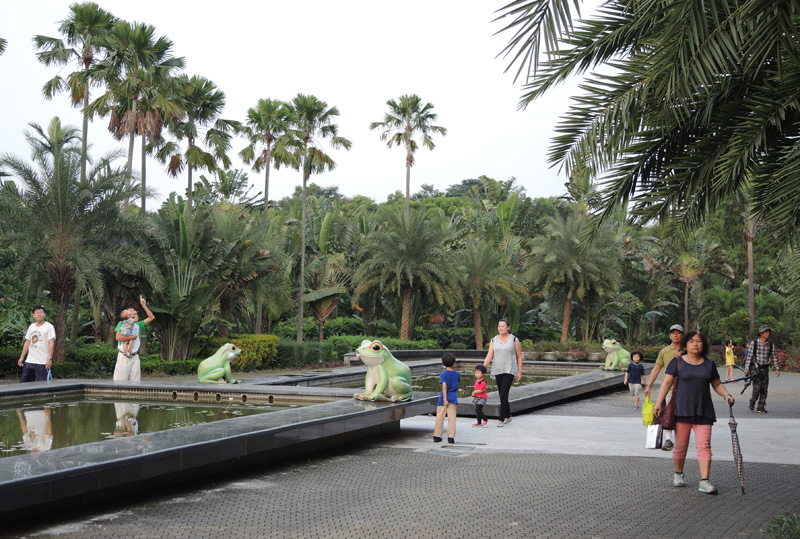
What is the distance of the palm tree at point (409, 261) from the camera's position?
31.4 metres

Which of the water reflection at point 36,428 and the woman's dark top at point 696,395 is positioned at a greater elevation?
the woman's dark top at point 696,395

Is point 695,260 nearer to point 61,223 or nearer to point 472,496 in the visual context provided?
point 61,223

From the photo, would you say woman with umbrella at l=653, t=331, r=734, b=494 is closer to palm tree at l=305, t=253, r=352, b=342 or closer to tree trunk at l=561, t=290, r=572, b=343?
palm tree at l=305, t=253, r=352, b=342

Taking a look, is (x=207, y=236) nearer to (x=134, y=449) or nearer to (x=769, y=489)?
(x=134, y=449)

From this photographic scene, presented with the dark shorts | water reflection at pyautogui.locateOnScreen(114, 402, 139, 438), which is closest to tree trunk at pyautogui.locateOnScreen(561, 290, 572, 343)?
the dark shorts

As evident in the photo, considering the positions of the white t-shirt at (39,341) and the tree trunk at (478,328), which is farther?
the tree trunk at (478,328)

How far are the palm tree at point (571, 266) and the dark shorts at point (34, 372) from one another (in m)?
24.0

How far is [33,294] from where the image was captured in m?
17.4

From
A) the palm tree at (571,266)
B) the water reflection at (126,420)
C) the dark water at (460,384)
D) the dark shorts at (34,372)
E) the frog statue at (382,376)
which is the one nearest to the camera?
the water reflection at (126,420)

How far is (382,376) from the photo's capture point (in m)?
9.86

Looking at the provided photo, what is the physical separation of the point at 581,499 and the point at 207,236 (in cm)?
1638

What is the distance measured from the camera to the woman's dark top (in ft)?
22.4

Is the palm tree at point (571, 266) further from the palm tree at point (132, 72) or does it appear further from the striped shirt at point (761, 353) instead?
the striped shirt at point (761, 353)

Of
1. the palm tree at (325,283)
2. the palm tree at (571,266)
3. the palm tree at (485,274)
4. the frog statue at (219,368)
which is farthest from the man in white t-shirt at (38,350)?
the palm tree at (571,266)
